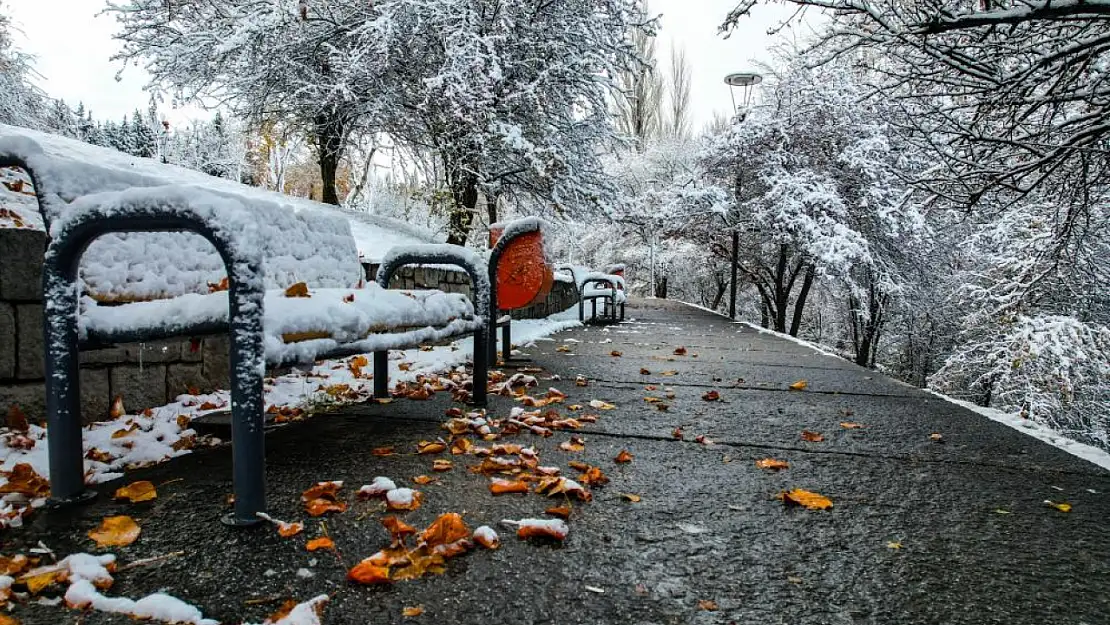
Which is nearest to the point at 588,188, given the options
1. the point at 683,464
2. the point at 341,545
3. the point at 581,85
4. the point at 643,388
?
the point at 581,85

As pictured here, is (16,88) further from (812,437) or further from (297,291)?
(812,437)

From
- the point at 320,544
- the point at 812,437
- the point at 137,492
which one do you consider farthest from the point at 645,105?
the point at 320,544

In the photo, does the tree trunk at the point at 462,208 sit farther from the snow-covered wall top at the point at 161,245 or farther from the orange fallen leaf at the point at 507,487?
the orange fallen leaf at the point at 507,487

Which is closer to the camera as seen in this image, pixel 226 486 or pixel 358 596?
pixel 358 596

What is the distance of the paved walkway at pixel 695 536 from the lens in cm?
116

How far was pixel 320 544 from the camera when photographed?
4.45 ft

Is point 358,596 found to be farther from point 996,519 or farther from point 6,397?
point 6,397

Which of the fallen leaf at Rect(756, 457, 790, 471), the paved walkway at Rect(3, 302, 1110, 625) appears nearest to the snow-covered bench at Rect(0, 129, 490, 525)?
the paved walkway at Rect(3, 302, 1110, 625)

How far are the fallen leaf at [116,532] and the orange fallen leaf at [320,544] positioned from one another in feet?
1.31

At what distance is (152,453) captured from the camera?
6.70ft

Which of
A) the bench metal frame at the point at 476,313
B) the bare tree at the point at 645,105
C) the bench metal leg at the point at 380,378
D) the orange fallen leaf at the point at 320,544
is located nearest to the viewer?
the orange fallen leaf at the point at 320,544

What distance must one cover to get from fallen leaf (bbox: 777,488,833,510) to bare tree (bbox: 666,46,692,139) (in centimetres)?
2702

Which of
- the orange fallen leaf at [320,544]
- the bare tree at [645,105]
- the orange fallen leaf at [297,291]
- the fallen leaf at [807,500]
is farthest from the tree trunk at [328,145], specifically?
the bare tree at [645,105]

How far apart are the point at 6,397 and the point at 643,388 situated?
2.85 meters
